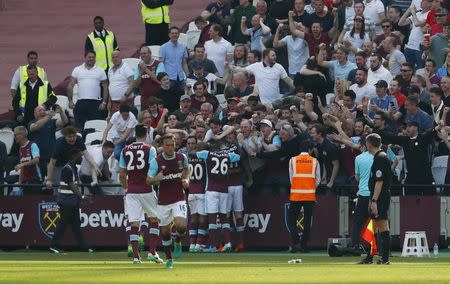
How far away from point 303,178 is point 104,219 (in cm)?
475

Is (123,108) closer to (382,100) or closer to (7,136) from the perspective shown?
(7,136)

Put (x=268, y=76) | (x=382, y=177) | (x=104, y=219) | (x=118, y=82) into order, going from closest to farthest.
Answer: (x=382, y=177), (x=104, y=219), (x=268, y=76), (x=118, y=82)

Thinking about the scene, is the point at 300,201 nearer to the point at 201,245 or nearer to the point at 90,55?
the point at 201,245

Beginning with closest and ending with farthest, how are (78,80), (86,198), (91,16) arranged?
1. (86,198)
2. (78,80)
3. (91,16)

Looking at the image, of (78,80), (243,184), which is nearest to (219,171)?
(243,184)

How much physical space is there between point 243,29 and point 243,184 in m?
4.94

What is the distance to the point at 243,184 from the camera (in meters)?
32.0

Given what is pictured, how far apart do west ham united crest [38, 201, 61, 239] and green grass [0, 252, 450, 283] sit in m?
1.90

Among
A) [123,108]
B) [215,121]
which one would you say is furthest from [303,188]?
[123,108]

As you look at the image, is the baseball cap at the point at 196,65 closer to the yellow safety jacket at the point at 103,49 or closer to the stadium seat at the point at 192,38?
the yellow safety jacket at the point at 103,49

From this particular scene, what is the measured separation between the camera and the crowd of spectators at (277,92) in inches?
1225

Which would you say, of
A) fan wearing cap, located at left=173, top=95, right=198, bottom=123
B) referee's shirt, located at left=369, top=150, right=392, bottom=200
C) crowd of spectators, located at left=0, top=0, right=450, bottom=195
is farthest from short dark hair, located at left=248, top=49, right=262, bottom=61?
referee's shirt, located at left=369, top=150, right=392, bottom=200

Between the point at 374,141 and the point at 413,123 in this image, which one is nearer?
the point at 374,141

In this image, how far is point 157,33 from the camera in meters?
36.6
